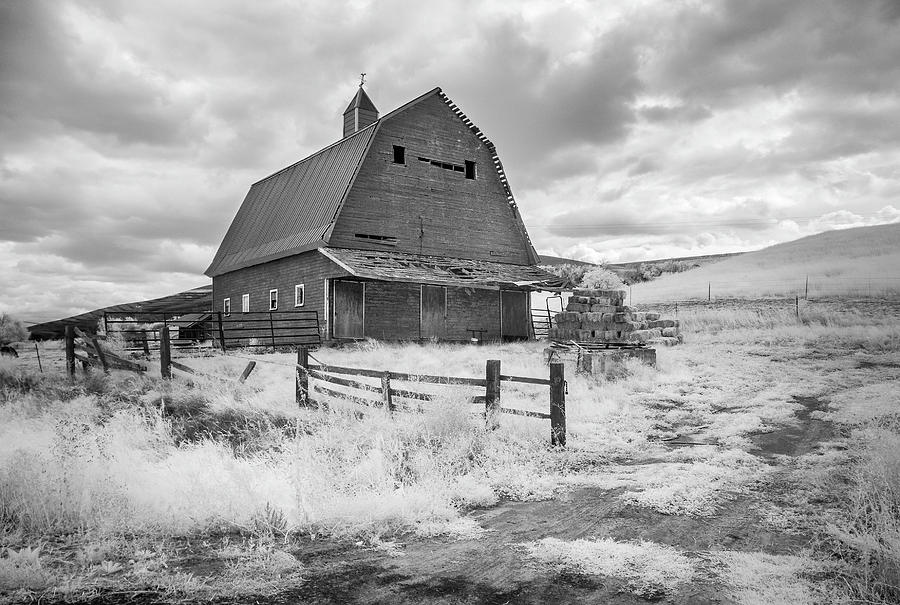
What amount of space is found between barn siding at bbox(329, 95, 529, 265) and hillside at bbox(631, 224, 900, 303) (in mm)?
17388

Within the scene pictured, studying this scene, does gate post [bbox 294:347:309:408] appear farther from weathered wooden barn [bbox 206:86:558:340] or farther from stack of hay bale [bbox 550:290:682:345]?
stack of hay bale [bbox 550:290:682:345]

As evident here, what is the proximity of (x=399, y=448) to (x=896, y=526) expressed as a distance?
214 inches

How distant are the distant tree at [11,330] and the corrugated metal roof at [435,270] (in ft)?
67.6

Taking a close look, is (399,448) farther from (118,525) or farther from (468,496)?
(118,525)

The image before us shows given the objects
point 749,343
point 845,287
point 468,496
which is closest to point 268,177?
point 749,343

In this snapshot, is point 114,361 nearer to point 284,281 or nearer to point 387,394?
point 387,394

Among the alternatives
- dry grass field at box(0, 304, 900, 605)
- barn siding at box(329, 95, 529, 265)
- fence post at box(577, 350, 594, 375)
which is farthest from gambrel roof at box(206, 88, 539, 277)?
dry grass field at box(0, 304, 900, 605)

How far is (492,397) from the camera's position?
31.1 feet

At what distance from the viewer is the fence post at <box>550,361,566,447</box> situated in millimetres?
9141

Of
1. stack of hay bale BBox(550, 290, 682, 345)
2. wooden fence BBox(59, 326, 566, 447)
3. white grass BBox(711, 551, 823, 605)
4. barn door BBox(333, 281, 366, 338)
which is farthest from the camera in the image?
barn door BBox(333, 281, 366, 338)

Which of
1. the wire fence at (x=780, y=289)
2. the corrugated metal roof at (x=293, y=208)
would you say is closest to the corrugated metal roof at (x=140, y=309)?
the corrugated metal roof at (x=293, y=208)

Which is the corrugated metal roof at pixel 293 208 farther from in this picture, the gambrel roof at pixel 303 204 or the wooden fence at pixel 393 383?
the wooden fence at pixel 393 383

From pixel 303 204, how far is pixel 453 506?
2203cm

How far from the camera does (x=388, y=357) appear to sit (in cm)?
1911
